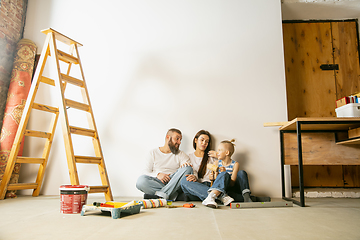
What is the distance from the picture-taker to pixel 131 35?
126 inches

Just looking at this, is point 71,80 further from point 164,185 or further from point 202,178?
point 202,178

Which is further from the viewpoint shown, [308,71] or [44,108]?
[308,71]

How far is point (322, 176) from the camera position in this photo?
10.8 ft

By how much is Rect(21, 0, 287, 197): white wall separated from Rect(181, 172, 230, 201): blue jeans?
590 millimetres

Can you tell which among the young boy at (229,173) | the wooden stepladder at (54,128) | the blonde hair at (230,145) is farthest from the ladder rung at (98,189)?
the blonde hair at (230,145)

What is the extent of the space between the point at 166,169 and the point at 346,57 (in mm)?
2856

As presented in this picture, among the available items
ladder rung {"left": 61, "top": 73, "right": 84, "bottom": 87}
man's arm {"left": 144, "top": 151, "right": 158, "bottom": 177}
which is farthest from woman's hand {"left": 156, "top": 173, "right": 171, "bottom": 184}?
ladder rung {"left": 61, "top": 73, "right": 84, "bottom": 87}

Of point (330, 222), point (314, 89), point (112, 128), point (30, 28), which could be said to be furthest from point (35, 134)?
point (314, 89)

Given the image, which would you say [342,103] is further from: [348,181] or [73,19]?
[73,19]

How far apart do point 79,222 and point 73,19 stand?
275 cm

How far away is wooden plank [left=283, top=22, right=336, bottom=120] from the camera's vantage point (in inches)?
134

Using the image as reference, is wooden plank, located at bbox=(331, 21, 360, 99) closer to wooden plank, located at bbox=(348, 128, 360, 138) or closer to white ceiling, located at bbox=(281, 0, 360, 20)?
white ceiling, located at bbox=(281, 0, 360, 20)

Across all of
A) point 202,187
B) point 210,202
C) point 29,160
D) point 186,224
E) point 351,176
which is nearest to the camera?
point 186,224

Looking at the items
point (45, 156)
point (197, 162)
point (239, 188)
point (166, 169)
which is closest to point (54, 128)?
point (45, 156)
